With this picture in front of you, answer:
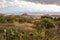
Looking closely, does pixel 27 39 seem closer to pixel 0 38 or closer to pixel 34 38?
pixel 34 38

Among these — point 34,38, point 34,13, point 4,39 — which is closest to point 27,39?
point 34,38

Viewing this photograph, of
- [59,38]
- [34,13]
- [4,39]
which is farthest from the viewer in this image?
[34,13]

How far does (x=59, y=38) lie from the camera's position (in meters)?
18.9

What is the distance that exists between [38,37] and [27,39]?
78 cm

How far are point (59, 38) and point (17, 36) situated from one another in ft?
10.0

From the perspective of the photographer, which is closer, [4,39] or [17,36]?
[4,39]

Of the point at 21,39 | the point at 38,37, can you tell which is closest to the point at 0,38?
the point at 21,39

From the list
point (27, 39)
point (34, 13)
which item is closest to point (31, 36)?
point (27, 39)

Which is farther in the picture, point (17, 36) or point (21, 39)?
point (17, 36)

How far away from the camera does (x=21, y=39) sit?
1789cm

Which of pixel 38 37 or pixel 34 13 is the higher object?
pixel 38 37

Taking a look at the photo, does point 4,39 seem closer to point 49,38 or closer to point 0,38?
point 0,38

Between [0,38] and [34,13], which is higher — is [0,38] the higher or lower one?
the higher one

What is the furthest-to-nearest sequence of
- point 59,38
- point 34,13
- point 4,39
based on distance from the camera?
1. point 34,13
2. point 59,38
3. point 4,39
